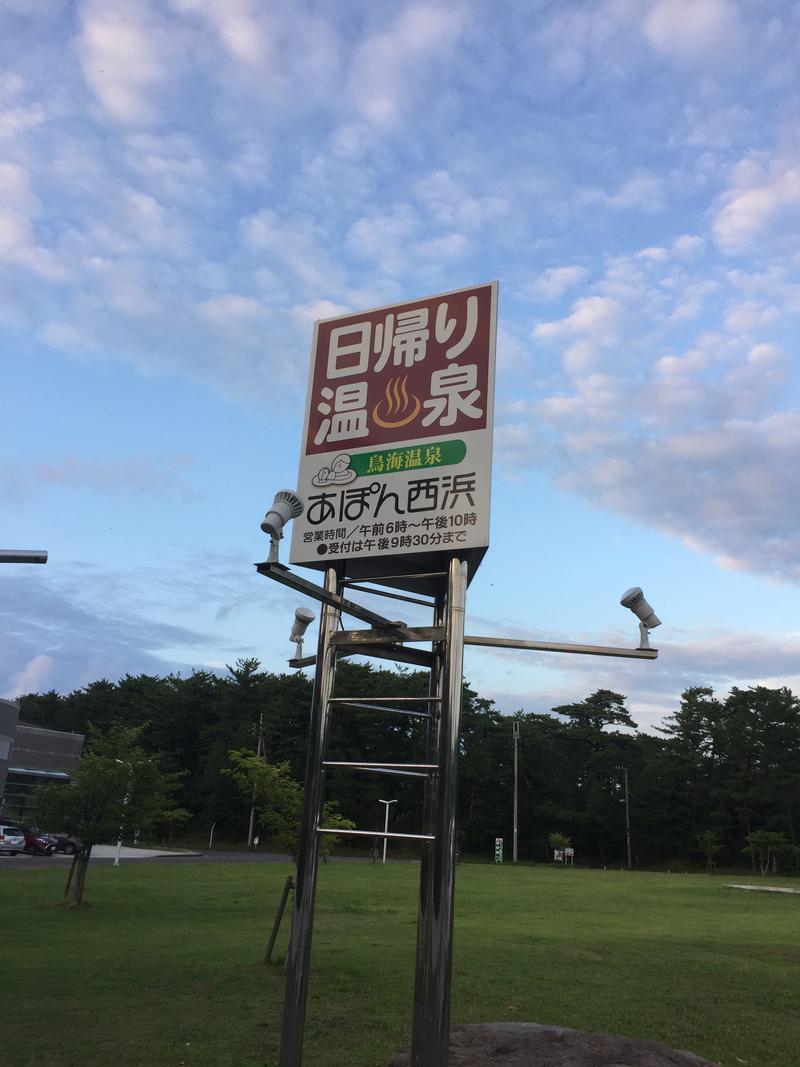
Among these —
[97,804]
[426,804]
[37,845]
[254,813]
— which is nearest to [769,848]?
[254,813]

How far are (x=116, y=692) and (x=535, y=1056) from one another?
9716cm

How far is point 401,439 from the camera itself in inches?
283

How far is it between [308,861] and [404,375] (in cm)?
410

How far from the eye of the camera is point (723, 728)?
2729 inches

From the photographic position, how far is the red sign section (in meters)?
7.14

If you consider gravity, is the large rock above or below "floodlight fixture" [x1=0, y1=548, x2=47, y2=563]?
below

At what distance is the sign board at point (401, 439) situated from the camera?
6.83 metres

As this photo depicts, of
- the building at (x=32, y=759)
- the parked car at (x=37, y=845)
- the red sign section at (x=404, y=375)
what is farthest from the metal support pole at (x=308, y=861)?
the building at (x=32, y=759)

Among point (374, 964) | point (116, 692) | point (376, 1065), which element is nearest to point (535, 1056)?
point (376, 1065)

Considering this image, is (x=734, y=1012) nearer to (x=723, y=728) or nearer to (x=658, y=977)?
(x=658, y=977)

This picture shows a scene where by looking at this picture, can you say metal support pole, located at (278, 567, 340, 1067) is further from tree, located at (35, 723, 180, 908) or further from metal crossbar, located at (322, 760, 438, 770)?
tree, located at (35, 723, 180, 908)

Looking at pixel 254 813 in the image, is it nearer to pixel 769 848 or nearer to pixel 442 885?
pixel 769 848

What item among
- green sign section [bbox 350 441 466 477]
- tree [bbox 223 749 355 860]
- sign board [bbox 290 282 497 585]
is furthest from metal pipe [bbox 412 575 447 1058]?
tree [bbox 223 749 355 860]

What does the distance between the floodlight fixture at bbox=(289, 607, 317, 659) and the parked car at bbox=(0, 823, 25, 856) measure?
3788 centimetres
